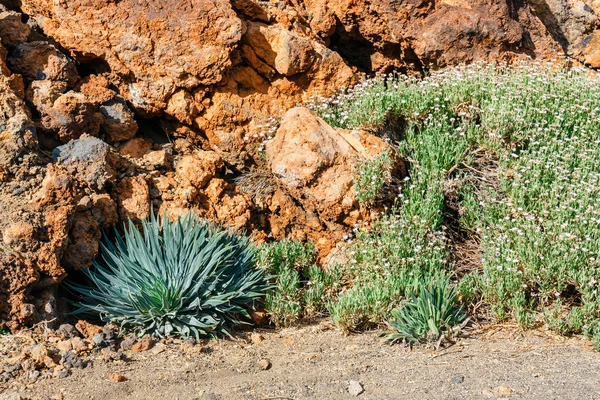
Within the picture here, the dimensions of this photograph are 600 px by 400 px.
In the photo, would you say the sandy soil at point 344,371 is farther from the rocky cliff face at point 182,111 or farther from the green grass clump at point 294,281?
the rocky cliff face at point 182,111

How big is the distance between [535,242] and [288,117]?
2588mm

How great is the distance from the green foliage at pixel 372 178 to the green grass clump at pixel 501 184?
234 millimetres

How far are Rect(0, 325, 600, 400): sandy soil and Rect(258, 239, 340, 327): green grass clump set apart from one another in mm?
241

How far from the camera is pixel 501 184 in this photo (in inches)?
278

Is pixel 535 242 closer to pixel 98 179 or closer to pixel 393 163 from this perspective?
pixel 393 163

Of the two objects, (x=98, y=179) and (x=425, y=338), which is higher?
(x=98, y=179)

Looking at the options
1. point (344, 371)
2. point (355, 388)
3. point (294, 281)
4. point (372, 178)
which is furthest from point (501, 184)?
point (355, 388)

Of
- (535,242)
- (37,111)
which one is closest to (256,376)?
(535,242)

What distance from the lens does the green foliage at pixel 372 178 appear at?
6770mm

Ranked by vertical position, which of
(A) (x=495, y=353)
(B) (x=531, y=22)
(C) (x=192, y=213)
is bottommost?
(A) (x=495, y=353)

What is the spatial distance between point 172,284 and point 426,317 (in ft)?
6.36

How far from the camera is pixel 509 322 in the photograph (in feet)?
19.8

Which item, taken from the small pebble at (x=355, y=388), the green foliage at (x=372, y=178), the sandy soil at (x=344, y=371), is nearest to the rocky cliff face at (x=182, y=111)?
the green foliage at (x=372, y=178)

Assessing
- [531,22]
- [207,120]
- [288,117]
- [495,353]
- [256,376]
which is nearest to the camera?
[256,376]
